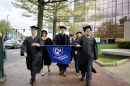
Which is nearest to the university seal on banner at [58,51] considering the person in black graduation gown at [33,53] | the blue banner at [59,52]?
the blue banner at [59,52]

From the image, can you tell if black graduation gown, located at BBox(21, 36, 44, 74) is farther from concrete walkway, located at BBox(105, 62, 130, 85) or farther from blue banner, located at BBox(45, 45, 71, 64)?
concrete walkway, located at BBox(105, 62, 130, 85)

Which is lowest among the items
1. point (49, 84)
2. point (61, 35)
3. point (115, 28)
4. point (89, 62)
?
point (49, 84)

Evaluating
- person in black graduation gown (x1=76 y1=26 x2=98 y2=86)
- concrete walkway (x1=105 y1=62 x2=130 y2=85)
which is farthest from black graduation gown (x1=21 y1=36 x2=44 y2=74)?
concrete walkway (x1=105 y1=62 x2=130 y2=85)

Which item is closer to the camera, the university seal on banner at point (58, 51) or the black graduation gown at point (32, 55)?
the black graduation gown at point (32, 55)

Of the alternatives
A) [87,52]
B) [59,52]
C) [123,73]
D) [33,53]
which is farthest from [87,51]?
[123,73]

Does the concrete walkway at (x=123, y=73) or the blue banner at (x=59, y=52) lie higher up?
the blue banner at (x=59, y=52)

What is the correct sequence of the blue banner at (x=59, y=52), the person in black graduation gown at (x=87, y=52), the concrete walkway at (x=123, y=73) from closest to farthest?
the person in black graduation gown at (x=87, y=52), the blue banner at (x=59, y=52), the concrete walkway at (x=123, y=73)

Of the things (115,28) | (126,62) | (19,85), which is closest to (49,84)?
(19,85)

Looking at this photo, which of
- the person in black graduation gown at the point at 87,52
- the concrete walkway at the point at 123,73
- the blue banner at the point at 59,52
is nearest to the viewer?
the person in black graduation gown at the point at 87,52

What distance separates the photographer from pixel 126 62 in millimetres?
8164

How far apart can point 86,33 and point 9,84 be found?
2955mm

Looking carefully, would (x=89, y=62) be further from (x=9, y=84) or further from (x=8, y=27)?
(x=8, y=27)

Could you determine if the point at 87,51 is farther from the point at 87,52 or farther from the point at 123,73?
the point at 123,73

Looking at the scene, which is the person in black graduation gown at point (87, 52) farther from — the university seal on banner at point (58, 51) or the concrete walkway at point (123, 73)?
the concrete walkway at point (123, 73)
